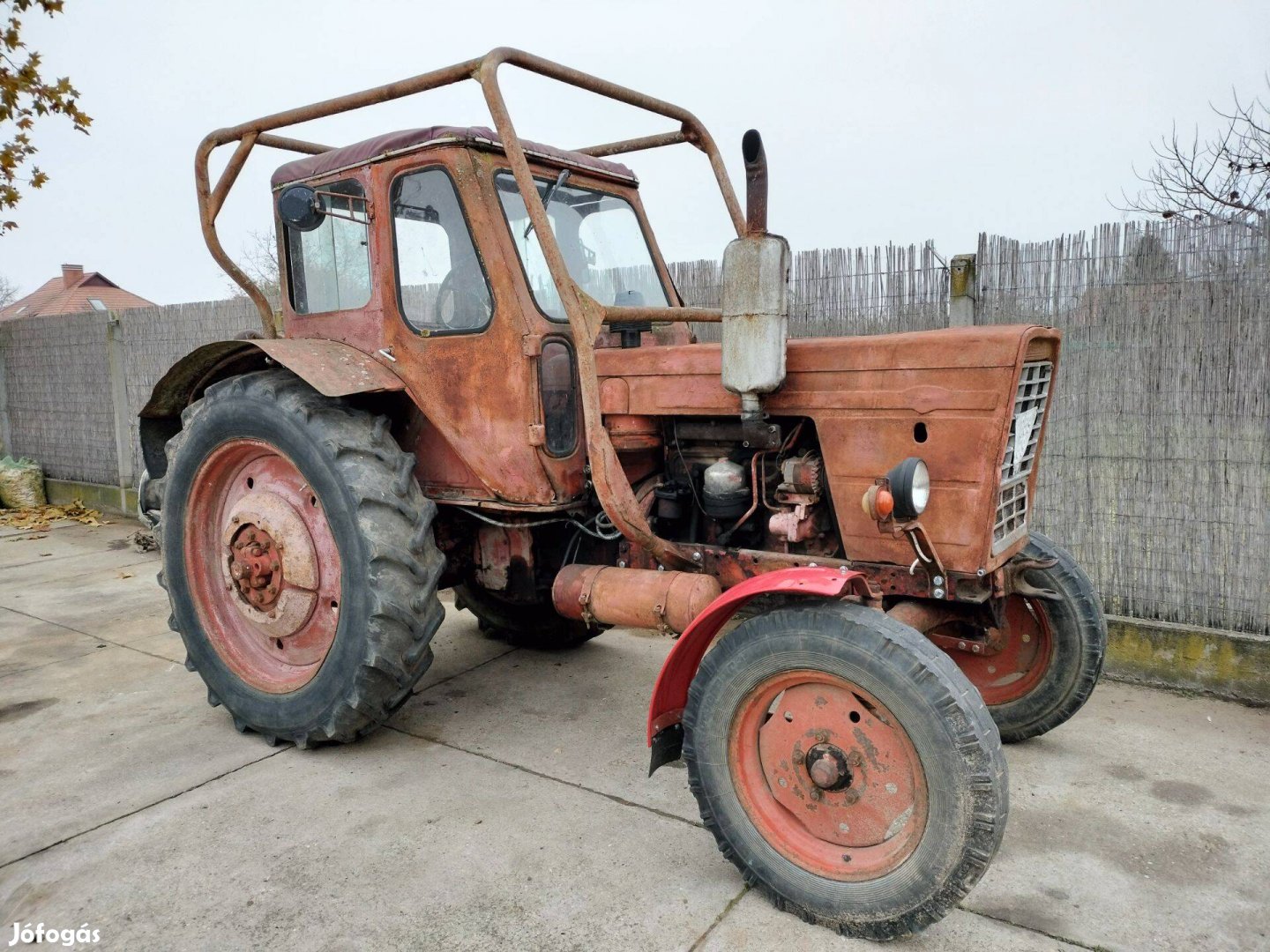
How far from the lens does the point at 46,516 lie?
859 centimetres

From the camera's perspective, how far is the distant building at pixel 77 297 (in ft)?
96.7

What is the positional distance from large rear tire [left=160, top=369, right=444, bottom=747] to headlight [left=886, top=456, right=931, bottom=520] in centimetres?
170

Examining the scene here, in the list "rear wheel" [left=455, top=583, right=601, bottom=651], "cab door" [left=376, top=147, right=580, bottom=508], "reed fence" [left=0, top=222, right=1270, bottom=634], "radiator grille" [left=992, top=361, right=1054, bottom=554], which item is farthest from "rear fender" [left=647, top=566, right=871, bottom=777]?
"reed fence" [left=0, top=222, right=1270, bottom=634]

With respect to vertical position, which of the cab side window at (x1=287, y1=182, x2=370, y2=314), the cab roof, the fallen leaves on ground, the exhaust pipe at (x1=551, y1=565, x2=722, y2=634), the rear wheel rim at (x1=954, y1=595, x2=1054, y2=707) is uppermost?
the cab roof

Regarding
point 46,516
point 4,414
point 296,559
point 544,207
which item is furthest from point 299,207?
point 4,414

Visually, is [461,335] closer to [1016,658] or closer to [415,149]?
[415,149]

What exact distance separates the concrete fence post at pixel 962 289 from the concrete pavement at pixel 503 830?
1.95 m

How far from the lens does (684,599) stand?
9.55 ft

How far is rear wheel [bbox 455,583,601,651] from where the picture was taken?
14.6ft

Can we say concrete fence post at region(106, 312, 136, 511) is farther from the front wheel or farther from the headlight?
the headlight

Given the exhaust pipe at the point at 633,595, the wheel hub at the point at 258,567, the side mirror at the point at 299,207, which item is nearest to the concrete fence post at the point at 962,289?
the exhaust pipe at the point at 633,595

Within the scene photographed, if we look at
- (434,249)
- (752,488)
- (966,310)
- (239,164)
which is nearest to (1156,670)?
(966,310)

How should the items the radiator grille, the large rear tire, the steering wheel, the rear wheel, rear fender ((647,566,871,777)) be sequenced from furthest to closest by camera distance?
the rear wheel
the steering wheel
the large rear tire
the radiator grille
rear fender ((647,566,871,777))

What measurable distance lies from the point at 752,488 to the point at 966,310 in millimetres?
2215
